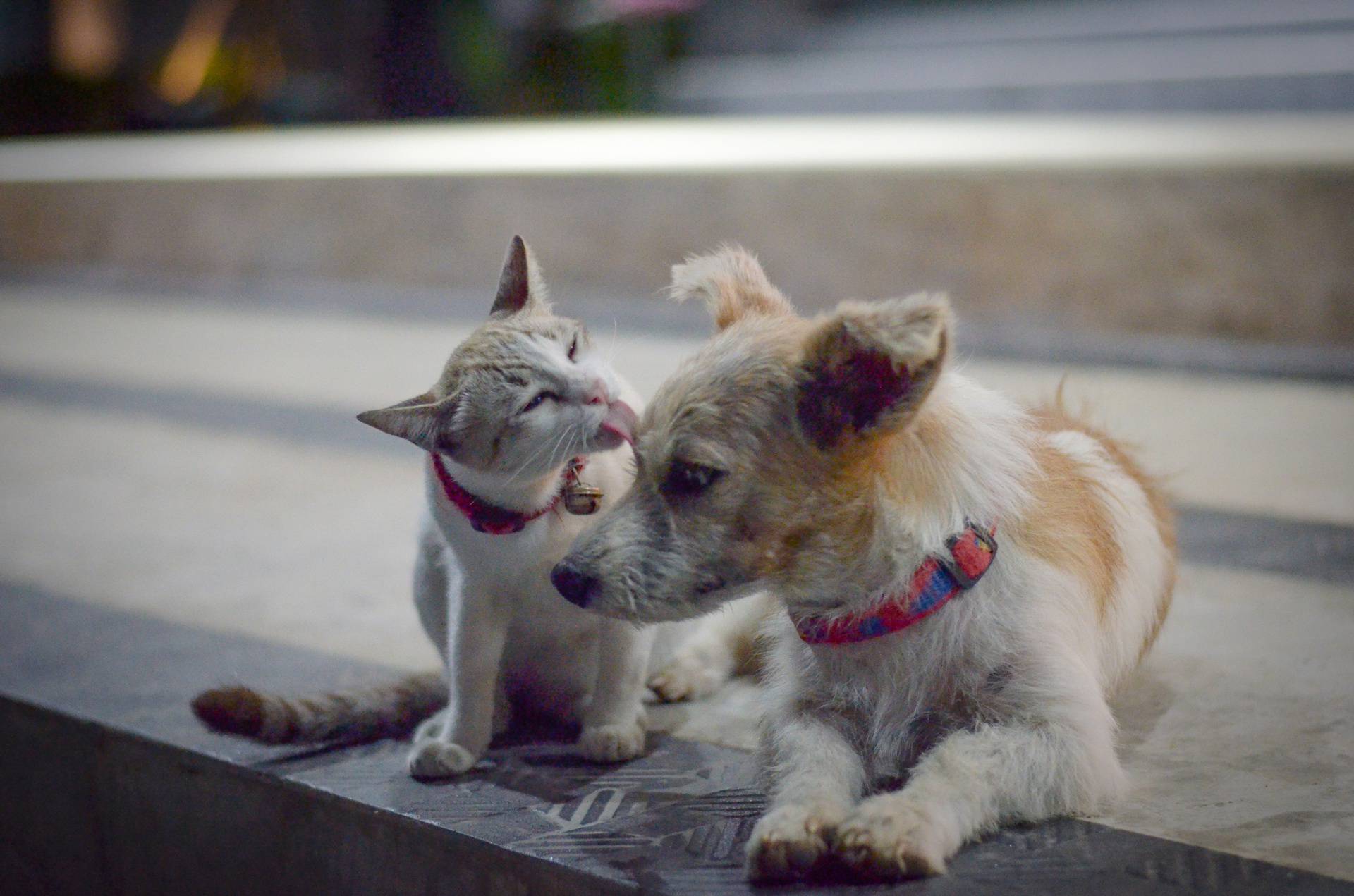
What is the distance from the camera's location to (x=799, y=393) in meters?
1.92

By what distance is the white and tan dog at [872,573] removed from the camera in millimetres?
1856

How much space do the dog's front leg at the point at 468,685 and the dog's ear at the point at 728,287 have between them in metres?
0.63

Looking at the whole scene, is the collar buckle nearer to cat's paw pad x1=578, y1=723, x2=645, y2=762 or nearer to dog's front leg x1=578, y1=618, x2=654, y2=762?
dog's front leg x1=578, y1=618, x2=654, y2=762

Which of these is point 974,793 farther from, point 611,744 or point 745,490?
point 611,744

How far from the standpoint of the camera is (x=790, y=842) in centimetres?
182

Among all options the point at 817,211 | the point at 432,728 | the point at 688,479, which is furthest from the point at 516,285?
the point at 817,211

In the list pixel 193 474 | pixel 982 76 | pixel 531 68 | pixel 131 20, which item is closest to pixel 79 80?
pixel 131 20

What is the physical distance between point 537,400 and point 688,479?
1.36 ft

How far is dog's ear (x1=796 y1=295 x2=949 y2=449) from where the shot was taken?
69.7 inches

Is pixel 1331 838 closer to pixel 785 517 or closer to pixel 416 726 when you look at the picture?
pixel 785 517

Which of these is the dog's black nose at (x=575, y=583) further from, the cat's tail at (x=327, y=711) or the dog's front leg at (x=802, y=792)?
the cat's tail at (x=327, y=711)

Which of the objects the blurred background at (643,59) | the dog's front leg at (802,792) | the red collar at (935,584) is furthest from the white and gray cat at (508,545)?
the blurred background at (643,59)

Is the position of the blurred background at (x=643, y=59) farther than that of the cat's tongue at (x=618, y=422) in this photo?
Yes

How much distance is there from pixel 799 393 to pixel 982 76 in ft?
27.4
